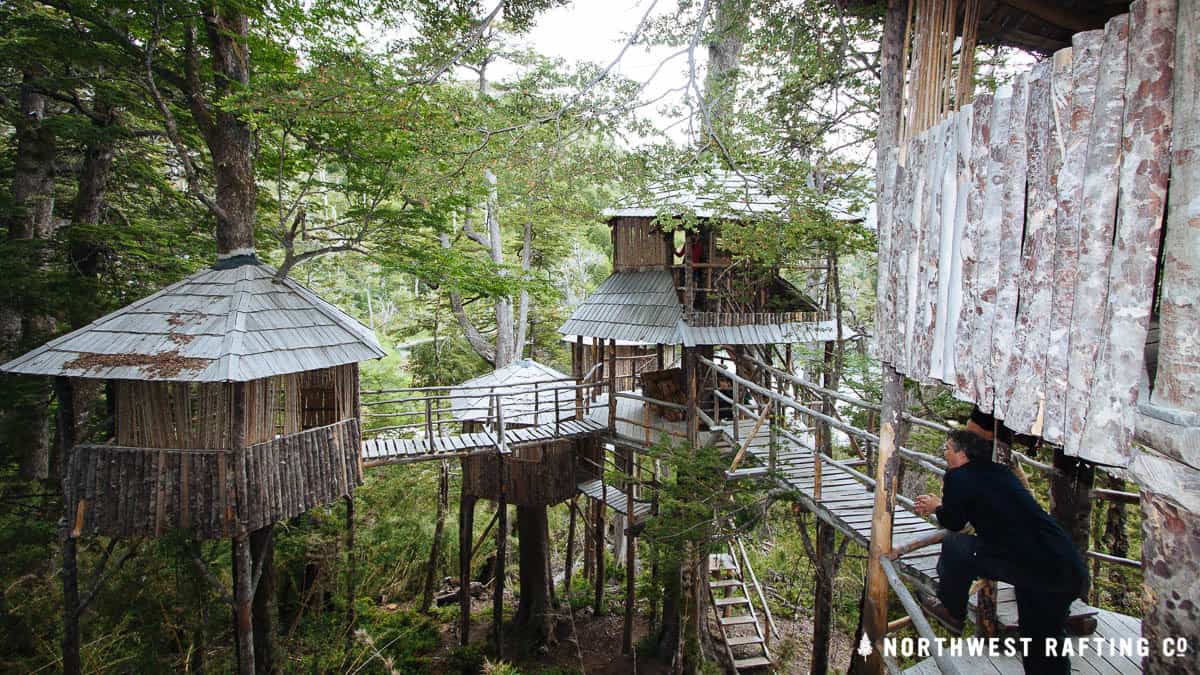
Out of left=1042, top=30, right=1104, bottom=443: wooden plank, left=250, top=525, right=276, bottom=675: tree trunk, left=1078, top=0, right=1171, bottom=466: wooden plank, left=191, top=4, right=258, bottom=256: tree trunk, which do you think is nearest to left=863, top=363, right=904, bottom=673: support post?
left=1042, top=30, right=1104, bottom=443: wooden plank

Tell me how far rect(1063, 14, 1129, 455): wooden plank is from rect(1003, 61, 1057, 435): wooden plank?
141 mm

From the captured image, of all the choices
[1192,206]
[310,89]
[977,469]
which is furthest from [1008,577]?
[310,89]

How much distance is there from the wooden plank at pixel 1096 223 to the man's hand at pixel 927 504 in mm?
1786

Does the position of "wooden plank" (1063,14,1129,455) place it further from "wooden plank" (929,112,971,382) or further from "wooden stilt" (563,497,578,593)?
"wooden stilt" (563,497,578,593)

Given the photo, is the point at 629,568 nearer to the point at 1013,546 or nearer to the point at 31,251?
the point at 1013,546

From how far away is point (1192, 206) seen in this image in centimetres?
186

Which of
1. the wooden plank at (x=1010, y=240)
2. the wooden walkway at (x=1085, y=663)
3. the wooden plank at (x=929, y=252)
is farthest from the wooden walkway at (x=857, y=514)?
the wooden plank at (x=1010, y=240)

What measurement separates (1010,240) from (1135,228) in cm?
62

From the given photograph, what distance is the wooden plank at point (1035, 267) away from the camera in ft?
8.04

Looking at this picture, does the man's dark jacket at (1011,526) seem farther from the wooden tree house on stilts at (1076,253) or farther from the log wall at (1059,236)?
the log wall at (1059,236)

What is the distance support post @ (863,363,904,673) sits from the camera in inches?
155

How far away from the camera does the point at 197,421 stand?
7355 mm

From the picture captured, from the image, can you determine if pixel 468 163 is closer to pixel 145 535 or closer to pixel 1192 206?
pixel 145 535

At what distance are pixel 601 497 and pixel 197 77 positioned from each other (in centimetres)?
1075
